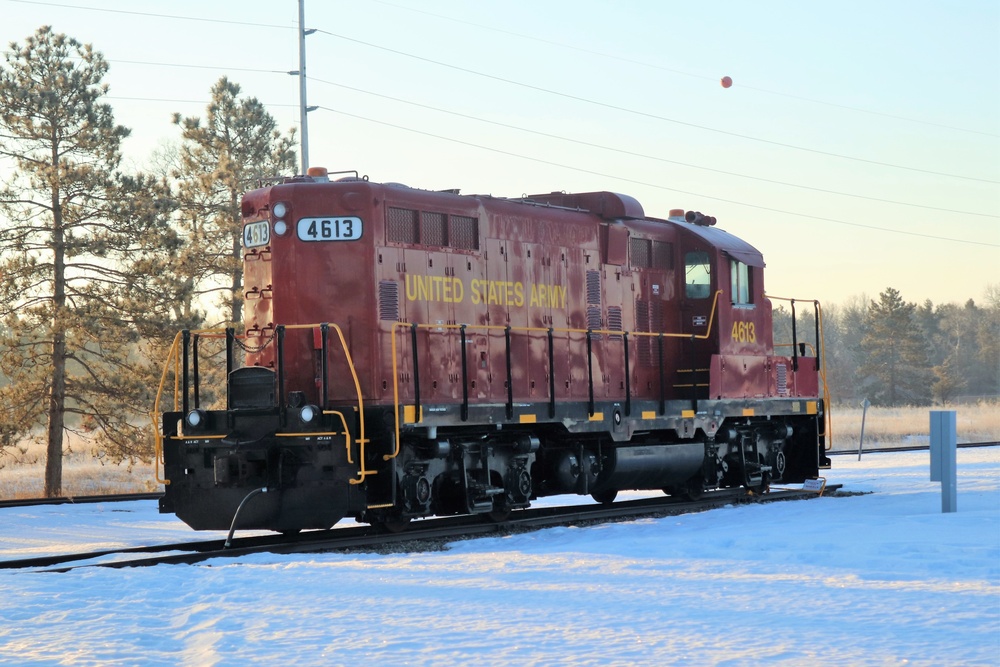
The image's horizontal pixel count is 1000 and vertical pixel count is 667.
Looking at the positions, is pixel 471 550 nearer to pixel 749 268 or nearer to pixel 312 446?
pixel 312 446

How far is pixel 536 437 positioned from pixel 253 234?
416 cm

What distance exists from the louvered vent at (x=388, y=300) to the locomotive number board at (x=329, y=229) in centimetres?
62

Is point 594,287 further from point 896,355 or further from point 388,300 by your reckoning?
point 896,355

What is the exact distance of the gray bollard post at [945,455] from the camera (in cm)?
1386

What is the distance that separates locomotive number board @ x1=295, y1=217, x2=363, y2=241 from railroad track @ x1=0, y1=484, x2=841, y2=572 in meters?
3.24

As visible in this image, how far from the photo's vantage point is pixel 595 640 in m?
6.96

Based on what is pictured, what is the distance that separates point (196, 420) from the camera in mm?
12453

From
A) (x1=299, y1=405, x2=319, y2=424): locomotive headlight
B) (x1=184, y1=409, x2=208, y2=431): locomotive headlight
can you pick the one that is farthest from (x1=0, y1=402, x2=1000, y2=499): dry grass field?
(x1=299, y1=405, x2=319, y2=424): locomotive headlight

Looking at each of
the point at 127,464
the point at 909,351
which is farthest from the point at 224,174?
the point at 909,351

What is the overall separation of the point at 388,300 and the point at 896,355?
216ft

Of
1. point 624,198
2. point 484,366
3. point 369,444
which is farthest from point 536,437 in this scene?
point 624,198

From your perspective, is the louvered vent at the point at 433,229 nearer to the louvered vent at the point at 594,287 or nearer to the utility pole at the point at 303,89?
the louvered vent at the point at 594,287

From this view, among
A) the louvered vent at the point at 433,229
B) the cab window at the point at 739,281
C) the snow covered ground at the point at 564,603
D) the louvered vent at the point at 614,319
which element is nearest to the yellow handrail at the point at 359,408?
the snow covered ground at the point at 564,603

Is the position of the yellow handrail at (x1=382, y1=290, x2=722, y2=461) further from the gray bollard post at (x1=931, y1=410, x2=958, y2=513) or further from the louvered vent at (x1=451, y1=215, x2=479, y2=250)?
the gray bollard post at (x1=931, y1=410, x2=958, y2=513)
